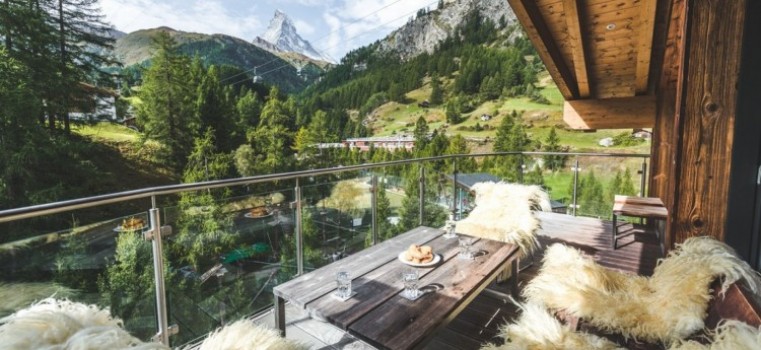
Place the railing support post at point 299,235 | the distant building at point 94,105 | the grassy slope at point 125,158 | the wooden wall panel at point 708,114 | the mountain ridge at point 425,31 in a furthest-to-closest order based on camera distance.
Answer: the mountain ridge at point 425,31 < the grassy slope at point 125,158 < the distant building at point 94,105 < the railing support post at point 299,235 < the wooden wall panel at point 708,114

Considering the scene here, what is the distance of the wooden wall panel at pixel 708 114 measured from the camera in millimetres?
1450

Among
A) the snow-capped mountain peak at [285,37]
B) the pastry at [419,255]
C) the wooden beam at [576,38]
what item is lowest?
the pastry at [419,255]

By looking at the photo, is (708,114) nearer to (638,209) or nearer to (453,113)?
(638,209)

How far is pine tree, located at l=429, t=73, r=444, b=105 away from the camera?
41906 mm

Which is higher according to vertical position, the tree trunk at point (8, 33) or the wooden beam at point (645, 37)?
the tree trunk at point (8, 33)

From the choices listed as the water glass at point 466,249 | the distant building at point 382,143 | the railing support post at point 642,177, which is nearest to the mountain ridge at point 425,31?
the distant building at point 382,143

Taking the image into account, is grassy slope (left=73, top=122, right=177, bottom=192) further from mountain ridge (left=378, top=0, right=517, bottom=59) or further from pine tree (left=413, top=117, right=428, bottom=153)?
mountain ridge (left=378, top=0, right=517, bottom=59)

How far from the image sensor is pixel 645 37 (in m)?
2.75

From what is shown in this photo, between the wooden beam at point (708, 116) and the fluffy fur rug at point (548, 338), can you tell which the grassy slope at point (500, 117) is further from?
the fluffy fur rug at point (548, 338)

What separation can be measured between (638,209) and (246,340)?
378 cm

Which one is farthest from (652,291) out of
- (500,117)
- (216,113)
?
(500,117)

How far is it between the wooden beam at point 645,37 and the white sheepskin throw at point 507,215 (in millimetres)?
1475

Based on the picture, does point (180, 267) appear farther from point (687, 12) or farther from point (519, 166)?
point (519, 166)

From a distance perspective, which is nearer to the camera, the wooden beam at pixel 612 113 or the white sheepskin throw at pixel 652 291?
the white sheepskin throw at pixel 652 291
